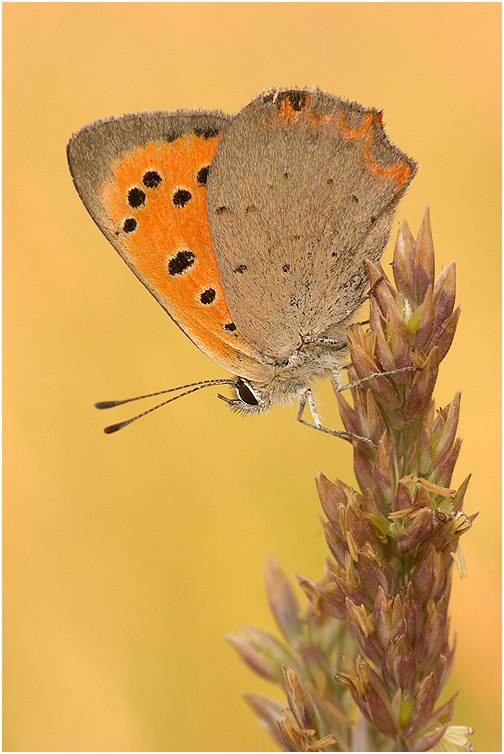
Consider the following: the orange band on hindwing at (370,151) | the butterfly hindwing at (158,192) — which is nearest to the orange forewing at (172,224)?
the butterfly hindwing at (158,192)

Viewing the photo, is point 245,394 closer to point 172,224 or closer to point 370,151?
point 172,224

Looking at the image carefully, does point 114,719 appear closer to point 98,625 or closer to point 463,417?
point 98,625

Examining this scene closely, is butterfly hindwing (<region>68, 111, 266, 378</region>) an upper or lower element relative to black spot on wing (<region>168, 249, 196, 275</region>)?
upper

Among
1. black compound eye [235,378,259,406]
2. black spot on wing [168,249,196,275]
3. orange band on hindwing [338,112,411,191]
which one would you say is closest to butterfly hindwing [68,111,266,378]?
black spot on wing [168,249,196,275]

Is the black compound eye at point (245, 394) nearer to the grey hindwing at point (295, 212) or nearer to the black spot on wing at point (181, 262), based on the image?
the grey hindwing at point (295, 212)

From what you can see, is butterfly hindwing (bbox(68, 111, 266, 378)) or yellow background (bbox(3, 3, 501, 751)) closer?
butterfly hindwing (bbox(68, 111, 266, 378))

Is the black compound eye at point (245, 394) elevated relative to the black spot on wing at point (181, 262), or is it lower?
lower

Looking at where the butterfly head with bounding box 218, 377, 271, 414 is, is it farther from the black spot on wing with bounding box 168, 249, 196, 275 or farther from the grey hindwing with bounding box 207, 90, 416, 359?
the black spot on wing with bounding box 168, 249, 196, 275

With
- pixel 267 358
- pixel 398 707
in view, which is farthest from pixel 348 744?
pixel 267 358
